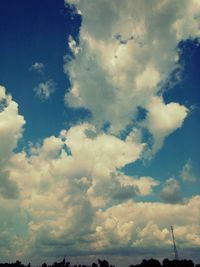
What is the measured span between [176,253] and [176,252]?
1.17 metres

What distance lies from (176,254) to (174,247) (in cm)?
662

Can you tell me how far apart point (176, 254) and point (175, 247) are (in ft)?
21.2

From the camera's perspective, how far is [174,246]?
192375mm

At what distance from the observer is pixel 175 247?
191 metres

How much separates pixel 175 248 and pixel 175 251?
94.5 inches

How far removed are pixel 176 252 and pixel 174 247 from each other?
14.4ft

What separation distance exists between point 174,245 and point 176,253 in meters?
7.46

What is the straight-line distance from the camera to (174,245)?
193m

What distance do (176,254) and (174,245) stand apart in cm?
860

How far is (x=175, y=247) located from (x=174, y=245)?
7.13 feet

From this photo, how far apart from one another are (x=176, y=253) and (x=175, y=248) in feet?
13.7

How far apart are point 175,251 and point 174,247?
145 inches

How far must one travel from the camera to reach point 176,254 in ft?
607

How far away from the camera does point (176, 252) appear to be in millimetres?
187250
